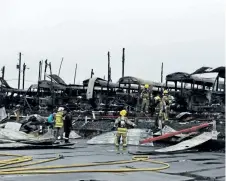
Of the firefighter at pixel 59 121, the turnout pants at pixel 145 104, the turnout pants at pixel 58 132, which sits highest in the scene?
the turnout pants at pixel 145 104

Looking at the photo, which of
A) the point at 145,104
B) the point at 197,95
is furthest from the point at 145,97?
the point at 197,95

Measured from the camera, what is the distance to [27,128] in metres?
21.6

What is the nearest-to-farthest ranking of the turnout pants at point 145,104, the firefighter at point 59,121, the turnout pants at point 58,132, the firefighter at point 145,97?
the firefighter at point 59,121, the turnout pants at point 58,132, the firefighter at point 145,97, the turnout pants at point 145,104

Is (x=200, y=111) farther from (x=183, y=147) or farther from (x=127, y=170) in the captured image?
(x=127, y=170)

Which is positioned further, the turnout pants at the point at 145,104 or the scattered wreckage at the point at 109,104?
the turnout pants at the point at 145,104

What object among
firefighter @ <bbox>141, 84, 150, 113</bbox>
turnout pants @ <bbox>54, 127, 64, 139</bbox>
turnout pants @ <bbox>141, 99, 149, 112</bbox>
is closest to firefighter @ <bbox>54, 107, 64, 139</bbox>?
turnout pants @ <bbox>54, 127, 64, 139</bbox>

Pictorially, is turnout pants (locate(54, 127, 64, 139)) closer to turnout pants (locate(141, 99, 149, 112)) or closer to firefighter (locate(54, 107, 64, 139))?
firefighter (locate(54, 107, 64, 139))

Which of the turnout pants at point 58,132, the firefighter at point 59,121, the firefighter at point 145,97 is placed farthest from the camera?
the firefighter at point 145,97

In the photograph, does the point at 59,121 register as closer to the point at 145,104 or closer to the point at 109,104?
the point at 145,104

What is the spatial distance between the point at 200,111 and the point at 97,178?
15.6m

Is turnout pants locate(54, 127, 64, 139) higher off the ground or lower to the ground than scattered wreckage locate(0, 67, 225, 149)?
lower

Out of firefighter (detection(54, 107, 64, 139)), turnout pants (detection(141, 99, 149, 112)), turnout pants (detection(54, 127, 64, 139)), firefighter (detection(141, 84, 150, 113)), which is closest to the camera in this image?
firefighter (detection(54, 107, 64, 139))

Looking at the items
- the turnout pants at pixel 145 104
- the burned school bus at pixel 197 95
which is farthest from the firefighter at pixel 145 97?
the burned school bus at pixel 197 95

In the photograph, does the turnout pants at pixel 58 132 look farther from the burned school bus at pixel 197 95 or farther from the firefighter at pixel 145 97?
the burned school bus at pixel 197 95
